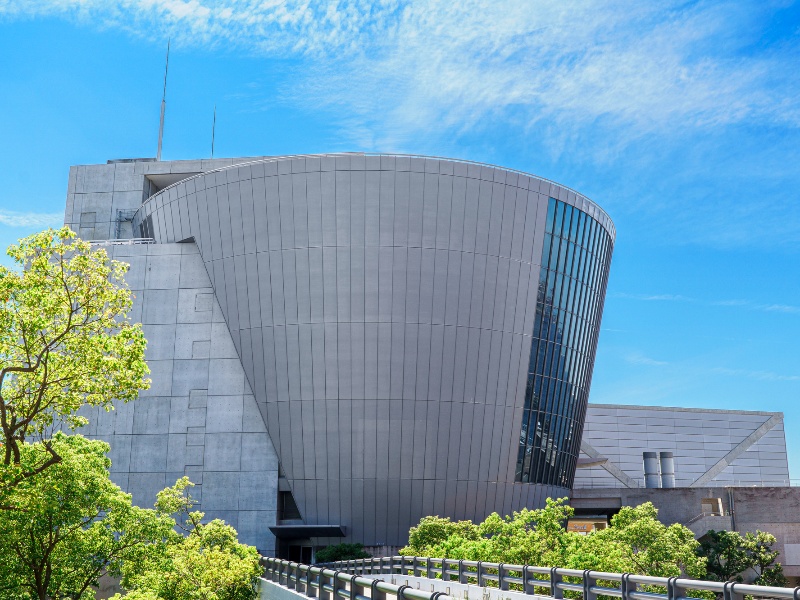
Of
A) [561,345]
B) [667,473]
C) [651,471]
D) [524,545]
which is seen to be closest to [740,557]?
[561,345]

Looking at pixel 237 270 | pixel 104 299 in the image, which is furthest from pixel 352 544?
pixel 104 299

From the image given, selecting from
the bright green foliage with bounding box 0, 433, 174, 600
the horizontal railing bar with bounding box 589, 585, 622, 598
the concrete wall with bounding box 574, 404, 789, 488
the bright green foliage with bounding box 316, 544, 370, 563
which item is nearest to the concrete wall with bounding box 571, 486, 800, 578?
the concrete wall with bounding box 574, 404, 789, 488

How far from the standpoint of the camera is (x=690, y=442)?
85125 millimetres

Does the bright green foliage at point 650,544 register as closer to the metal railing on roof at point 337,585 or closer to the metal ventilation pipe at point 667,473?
the metal railing on roof at point 337,585

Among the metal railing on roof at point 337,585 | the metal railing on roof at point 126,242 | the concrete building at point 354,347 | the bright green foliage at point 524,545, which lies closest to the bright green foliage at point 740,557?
the concrete building at point 354,347

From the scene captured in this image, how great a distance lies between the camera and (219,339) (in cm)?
5406

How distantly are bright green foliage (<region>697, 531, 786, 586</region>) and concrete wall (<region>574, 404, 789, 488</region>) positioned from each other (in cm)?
2813

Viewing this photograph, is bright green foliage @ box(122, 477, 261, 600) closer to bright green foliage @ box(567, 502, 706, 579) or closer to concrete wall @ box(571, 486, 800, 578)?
bright green foliage @ box(567, 502, 706, 579)

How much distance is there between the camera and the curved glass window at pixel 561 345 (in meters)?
54.0

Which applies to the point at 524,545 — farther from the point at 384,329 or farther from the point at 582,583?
the point at 384,329

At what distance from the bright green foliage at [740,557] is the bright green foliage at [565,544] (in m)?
7.97

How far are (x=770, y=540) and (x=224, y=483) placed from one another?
3399 centimetres

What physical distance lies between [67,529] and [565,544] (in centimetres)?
1952

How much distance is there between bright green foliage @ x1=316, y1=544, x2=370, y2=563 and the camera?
48.2 m
